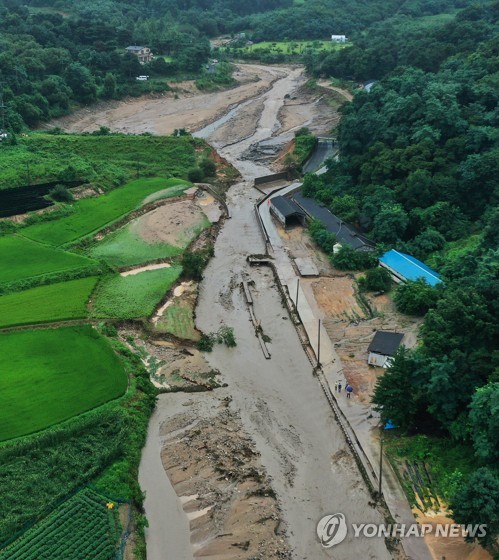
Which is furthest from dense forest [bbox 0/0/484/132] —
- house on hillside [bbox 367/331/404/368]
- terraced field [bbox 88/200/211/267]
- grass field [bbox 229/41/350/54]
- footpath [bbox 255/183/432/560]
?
house on hillside [bbox 367/331/404/368]

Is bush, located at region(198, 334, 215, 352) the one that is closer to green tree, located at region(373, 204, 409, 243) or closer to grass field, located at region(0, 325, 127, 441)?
grass field, located at region(0, 325, 127, 441)

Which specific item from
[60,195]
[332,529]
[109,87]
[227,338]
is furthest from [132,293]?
[109,87]


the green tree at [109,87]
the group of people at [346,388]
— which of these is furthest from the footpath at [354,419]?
the green tree at [109,87]

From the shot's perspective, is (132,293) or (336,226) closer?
(132,293)

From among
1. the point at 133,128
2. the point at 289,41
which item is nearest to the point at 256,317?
the point at 133,128

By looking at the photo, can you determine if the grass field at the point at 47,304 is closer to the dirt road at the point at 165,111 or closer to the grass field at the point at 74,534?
the grass field at the point at 74,534

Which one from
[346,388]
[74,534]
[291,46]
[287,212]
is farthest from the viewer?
[291,46]

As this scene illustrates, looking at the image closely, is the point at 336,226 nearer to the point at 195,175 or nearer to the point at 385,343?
the point at 385,343

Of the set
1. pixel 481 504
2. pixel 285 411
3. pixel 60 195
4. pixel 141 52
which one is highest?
pixel 141 52
